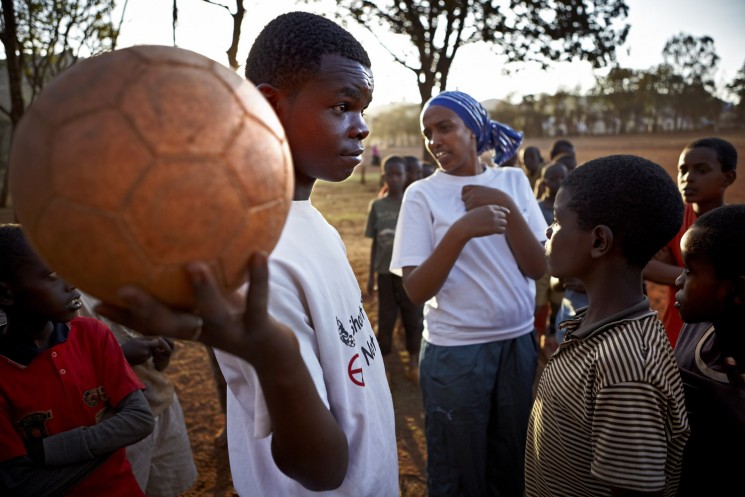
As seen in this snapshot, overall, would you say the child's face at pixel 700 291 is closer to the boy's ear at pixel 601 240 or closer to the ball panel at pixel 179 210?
the boy's ear at pixel 601 240

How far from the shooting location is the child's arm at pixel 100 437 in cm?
180

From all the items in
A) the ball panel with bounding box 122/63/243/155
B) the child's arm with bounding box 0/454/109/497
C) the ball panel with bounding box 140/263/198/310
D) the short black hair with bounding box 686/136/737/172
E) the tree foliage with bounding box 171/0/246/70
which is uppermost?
the tree foliage with bounding box 171/0/246/70

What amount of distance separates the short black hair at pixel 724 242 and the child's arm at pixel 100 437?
2273 mm

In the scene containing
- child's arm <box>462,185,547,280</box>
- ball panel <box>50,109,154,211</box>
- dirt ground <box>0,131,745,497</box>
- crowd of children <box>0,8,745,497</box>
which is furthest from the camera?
dirt ground <box>0,131,745,497</box>

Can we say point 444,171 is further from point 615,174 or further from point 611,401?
point 611,401

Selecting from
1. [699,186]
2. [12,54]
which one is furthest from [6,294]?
[12,54]

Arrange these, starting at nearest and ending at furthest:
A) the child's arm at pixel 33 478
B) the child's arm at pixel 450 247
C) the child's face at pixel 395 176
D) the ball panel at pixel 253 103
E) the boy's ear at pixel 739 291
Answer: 1. the ball panel at pixel 253 103
2. the boy's ear at pixel 739 291
3. the child's arm at pixel 33 478
4. the child's arm at pixel 450 247
5. the child's face at pixel 395 176

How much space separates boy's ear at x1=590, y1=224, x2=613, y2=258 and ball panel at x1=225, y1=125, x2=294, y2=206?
126 cm

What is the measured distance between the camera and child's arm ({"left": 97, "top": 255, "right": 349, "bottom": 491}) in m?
0.77

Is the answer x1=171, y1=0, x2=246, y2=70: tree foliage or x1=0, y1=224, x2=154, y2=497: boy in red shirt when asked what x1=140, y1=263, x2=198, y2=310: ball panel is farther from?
x1=171, y1=0, x2=246, y2=70: tree foliage

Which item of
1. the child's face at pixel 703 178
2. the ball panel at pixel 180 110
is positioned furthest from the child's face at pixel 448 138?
the ball panel at pixel 180 110

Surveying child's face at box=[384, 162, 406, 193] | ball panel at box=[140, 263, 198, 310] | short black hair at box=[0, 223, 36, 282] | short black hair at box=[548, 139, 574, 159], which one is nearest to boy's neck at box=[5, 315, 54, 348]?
short black hair at box=[0, 223, 36, 282]

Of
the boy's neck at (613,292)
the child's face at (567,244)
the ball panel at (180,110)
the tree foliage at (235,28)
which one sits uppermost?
the tree foliage at (235,28)

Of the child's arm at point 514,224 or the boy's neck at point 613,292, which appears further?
the child's arm at point 514,224
